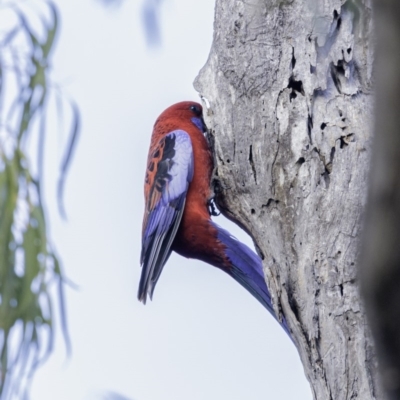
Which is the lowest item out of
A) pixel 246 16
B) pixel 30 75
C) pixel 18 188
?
pixel 18 188

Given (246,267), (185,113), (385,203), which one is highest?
(185,113)

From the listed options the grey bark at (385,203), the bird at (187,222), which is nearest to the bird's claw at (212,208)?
the bird at (187,222)

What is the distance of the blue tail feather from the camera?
9.09 feet

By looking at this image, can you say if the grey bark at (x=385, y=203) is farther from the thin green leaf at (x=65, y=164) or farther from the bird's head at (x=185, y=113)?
the bird's head at (x=185, y=113)

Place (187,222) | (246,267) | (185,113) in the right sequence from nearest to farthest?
(246,267) < (187,222) < (185,113)

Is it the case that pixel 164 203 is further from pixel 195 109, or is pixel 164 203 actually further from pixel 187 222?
pixel 195 109

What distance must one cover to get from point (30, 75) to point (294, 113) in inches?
33.7

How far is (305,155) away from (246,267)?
0.84 metres

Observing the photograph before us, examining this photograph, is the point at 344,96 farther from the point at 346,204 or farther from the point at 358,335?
the point at 358,335

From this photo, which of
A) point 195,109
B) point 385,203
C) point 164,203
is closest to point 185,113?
point 195,109

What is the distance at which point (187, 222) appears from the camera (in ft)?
9.82

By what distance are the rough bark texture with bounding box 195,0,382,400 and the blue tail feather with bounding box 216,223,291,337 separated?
0.39m

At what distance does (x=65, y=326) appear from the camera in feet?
6.39

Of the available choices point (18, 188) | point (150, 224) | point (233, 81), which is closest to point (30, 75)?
point (18, 188)
